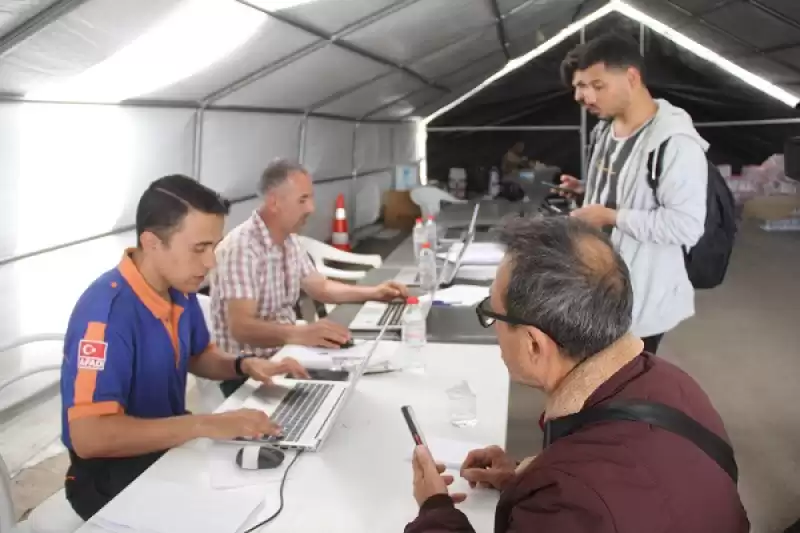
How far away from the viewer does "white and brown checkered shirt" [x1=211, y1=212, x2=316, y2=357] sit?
238cm

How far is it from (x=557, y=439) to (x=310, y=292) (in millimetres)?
1929

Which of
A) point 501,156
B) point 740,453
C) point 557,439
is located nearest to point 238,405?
point 557,439

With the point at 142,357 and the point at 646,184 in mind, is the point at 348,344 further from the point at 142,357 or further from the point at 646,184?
the point at 646,184

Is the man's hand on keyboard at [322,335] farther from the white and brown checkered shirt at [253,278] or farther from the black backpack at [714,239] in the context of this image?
the black backpack at [714,239]

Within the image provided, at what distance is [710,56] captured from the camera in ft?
27.2

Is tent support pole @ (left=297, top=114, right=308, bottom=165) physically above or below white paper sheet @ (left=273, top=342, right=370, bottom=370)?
above

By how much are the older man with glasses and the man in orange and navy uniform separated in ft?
2.17

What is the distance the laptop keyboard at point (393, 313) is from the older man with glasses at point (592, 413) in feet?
4.55

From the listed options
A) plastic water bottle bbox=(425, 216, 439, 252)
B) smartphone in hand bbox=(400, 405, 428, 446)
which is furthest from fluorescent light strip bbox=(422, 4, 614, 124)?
smartphone in hand bbox=(400, 405, 428, 446)

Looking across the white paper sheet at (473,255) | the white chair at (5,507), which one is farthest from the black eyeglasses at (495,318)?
the white paper sheet at (473,255)

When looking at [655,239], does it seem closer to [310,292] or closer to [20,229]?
[310,292]

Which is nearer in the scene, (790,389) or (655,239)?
(655,239)

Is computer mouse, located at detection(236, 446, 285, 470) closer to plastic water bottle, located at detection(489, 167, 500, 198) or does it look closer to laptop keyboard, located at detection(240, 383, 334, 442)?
laptop keyboard, located at detection(240, 383, 334, 442)

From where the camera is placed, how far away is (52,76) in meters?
2.25
